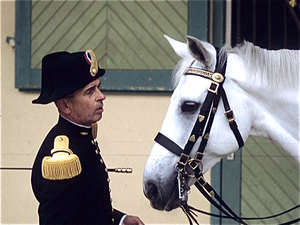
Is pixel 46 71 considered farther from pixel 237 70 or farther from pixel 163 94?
pixel 163 94

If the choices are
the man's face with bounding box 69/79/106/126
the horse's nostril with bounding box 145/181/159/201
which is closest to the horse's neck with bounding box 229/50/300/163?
the horse's nostril with bounding box 145/181/159/201

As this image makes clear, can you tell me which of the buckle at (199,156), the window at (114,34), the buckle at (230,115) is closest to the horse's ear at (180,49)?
the buckle at (230,115)

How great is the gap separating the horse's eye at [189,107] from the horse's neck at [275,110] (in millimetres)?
197

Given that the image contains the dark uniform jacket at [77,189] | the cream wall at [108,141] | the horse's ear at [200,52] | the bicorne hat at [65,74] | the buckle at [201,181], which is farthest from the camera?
the cream wall at [108,141]

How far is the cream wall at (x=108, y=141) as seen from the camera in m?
3.06

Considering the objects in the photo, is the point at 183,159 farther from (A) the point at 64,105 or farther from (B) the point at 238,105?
(A) the point at 64,105

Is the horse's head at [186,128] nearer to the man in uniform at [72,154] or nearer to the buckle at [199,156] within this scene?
the buckle at [199,156]

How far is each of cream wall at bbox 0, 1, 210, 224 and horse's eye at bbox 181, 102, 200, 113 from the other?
1153 millimetres

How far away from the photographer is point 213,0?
3109 mm

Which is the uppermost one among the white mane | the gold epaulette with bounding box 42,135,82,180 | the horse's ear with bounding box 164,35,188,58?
the horse's ear with bounding box 164,35,188,58

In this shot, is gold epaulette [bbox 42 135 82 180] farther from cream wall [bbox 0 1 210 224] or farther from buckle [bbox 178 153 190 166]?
cream wall [bbox 0 1 210 224]

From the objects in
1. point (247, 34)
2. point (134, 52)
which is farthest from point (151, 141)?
point (247, 34)

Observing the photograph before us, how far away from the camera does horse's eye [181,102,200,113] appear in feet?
6.25

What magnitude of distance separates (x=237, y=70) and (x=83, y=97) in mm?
657
